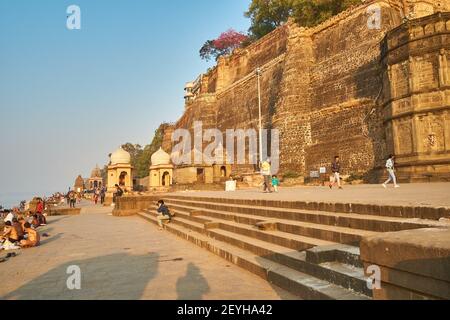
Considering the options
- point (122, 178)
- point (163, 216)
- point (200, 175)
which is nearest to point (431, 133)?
point (163, 216)

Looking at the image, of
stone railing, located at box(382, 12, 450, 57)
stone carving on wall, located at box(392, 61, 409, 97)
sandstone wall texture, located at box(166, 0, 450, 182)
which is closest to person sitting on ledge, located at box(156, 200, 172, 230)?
sandstone wall texture, located at box(166, 0, 450, 182)

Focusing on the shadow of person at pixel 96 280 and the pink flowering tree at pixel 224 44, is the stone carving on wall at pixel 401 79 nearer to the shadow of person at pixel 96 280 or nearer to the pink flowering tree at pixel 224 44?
the shadow of person at pixel 96 280

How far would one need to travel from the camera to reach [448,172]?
14.7m

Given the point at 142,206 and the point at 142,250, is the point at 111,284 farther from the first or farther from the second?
the point at 142,206

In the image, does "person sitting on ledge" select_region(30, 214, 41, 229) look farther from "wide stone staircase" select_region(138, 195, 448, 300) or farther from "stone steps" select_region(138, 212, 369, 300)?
"stone steps" select_region(138, 212, 369, 300)

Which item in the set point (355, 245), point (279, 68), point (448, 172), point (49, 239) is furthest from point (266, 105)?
point (355, 245)

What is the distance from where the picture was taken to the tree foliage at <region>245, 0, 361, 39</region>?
34781 millimetres

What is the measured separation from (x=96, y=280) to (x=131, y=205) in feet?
48.9

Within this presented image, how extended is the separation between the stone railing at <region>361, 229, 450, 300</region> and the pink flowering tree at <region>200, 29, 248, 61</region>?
5713cm

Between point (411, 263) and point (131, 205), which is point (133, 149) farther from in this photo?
point (411, 263)

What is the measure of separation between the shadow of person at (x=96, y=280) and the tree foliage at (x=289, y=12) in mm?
32265

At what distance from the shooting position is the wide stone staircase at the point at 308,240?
4.24 metres

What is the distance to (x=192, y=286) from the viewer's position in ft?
16.9

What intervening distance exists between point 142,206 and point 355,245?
1702cm
